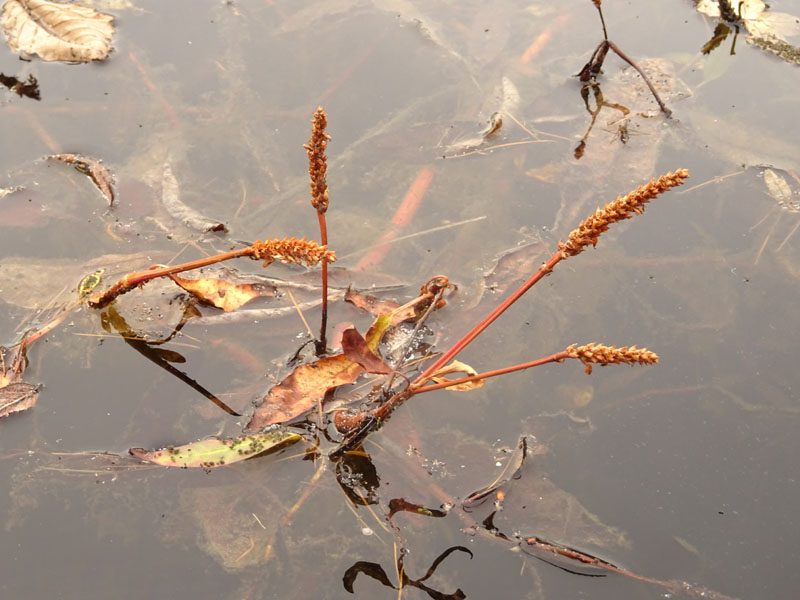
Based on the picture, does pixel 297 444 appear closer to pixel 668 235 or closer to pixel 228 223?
pixel 228 223

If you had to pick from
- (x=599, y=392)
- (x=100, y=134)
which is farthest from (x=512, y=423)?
(x=100, y=134)

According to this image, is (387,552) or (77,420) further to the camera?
(77,420)

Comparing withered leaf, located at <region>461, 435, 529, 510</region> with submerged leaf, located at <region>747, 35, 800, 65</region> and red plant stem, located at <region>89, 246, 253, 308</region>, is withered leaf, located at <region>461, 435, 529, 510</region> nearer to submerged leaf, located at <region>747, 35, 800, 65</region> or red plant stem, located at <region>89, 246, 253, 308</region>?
red plant stem, located at <region>89, 246, 253, 308</region>

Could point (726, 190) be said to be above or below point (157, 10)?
below

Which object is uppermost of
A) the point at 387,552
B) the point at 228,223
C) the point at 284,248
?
the point at 284,248

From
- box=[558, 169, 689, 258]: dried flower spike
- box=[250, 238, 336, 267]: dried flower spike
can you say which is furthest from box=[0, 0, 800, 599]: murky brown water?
box=[558, 169, 689, 258]: dried flower spike

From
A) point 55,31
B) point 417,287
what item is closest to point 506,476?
point 417,287
